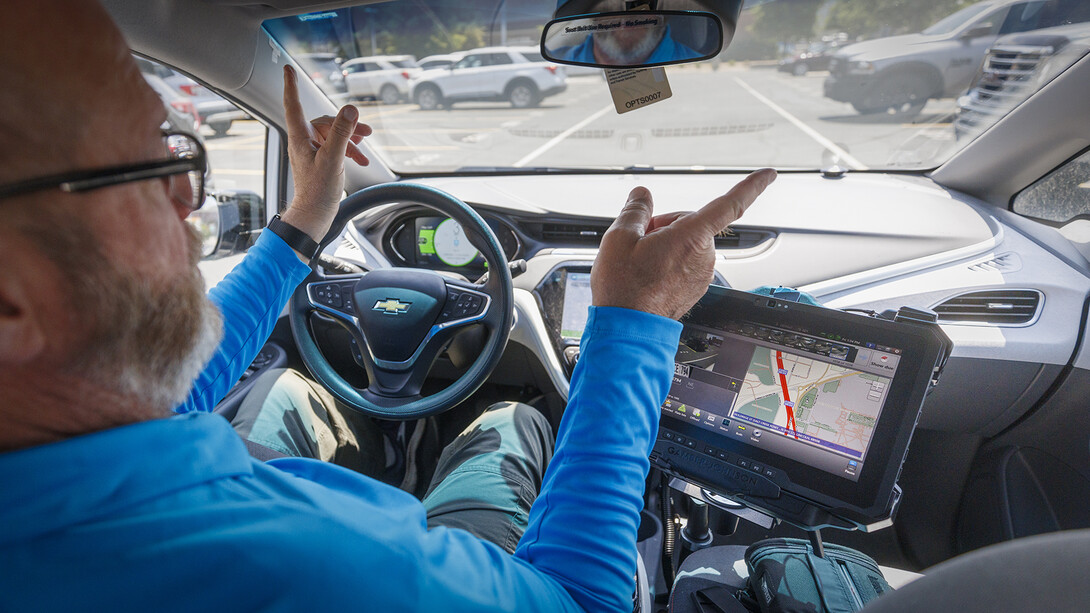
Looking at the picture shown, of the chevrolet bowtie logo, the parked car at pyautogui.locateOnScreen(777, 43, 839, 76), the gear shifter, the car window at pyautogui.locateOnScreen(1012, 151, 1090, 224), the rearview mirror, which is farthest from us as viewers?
the parked car at pyautogui.locateOnScreen(777, 43, 839, 76)

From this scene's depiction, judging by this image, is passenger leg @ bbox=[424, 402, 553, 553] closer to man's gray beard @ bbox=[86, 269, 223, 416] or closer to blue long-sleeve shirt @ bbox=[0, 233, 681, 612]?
blue long-sleeve shirt @ bbox=[0, 233, 681, 612]

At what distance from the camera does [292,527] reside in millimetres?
723

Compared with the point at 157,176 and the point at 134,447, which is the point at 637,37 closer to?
the point at 157,176

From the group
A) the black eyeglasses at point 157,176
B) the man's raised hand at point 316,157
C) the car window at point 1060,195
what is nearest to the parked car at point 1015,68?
the car window at point 1060,195

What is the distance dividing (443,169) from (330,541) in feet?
8.87

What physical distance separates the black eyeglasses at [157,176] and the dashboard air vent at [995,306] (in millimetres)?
2388

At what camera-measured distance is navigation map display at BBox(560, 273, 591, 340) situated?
250 centimetres

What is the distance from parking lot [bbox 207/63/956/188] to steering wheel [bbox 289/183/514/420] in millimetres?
653

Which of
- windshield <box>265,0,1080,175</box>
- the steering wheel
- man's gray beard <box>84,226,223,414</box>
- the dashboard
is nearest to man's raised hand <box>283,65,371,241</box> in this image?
windshield <box>265,0,1080,175</box>

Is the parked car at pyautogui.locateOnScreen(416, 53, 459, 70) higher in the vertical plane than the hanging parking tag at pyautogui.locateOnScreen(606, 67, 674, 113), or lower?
higher

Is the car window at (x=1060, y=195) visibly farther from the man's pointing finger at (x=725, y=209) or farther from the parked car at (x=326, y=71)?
the parked car at (x=326, y=71)

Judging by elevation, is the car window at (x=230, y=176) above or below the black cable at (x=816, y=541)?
above

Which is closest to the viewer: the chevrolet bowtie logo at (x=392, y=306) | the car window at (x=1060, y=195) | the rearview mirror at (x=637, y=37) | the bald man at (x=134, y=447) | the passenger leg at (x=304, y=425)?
the bald man at (x=134, y=447)

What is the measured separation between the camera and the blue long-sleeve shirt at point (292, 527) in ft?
2.10
